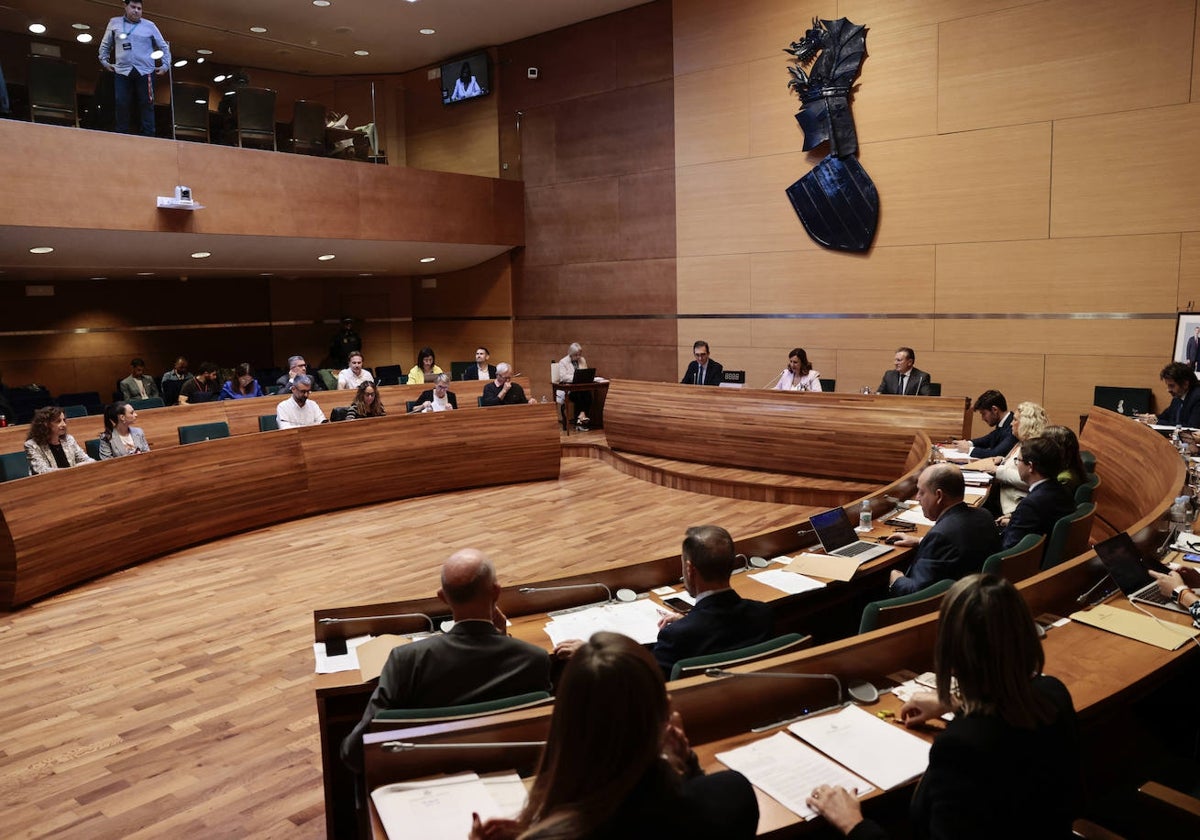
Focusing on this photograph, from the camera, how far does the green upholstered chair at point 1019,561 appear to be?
2977 mm

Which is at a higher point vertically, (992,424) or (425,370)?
(425,370)

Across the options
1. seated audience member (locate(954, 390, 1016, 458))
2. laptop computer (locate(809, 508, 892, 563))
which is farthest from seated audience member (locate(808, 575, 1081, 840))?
seated audience member (locate(954, 390, 1016, 458))

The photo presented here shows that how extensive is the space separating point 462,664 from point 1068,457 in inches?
123

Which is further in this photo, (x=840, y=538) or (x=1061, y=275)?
(x=1061, y=275)

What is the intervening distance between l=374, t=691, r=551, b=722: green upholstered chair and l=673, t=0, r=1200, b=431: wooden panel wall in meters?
6.91

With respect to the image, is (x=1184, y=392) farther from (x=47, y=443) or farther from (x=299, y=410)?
(x=47, y=443)

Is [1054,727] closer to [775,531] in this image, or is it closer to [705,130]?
[775,531]

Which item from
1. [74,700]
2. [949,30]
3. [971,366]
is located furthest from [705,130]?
[74,700]

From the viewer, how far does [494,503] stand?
24.4ft

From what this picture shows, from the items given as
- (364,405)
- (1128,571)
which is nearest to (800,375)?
(364,405)

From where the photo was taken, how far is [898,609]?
2.60 meters

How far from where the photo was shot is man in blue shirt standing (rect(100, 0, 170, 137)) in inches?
312

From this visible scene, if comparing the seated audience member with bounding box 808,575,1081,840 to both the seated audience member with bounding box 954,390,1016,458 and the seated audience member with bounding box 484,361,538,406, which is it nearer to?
the seated audience member with bounding box 954,390,1016,458

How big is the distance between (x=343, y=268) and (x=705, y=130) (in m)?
5.18
